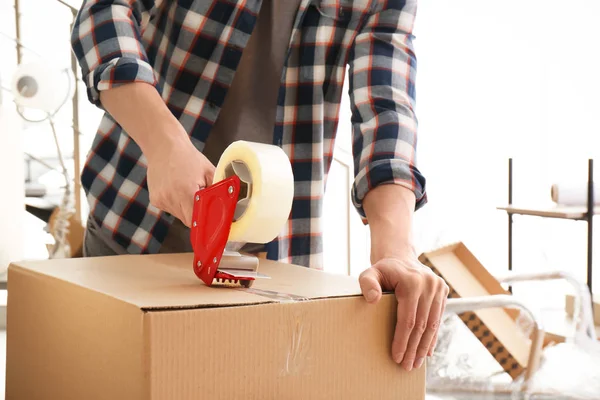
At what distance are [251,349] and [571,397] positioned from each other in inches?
49.8

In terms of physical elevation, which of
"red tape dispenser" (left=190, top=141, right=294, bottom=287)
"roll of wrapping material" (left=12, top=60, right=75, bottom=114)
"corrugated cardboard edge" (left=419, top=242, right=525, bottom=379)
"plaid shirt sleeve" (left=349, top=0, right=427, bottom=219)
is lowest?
"corrugated cardboard edge" (left=419, top=242, right=525, bottom=379)

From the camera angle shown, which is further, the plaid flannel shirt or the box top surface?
the plaid flannel shirt

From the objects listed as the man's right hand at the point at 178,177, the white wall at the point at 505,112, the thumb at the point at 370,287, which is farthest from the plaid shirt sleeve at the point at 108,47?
the white wall at the point at 505,112

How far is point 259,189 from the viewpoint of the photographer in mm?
653

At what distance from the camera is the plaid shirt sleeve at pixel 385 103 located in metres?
0.96

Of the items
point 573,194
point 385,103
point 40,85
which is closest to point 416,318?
point 385,103

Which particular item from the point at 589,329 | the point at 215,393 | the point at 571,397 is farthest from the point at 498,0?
the point at 215,393

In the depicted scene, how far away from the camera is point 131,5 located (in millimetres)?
1032

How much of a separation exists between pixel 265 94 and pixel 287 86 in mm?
42

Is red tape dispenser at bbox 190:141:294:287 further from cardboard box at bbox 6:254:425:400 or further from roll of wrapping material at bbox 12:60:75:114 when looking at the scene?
roll of wrapping material at bbox 12:60:75:114

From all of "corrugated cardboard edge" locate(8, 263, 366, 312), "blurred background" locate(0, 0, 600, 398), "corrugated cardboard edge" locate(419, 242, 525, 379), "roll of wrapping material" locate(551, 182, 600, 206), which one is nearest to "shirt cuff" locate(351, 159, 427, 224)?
"corrugated cardboard edge" locate(8, 263, 366, 312)

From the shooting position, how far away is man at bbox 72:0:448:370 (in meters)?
0.97

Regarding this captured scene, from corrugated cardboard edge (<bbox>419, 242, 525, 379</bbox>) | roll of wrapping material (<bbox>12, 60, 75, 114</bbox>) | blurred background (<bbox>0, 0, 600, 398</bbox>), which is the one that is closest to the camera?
corrugated cardboard edge (<bbox>419, 242, 525, 379</bbox>)

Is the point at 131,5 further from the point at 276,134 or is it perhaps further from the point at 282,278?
the point at 282,278
